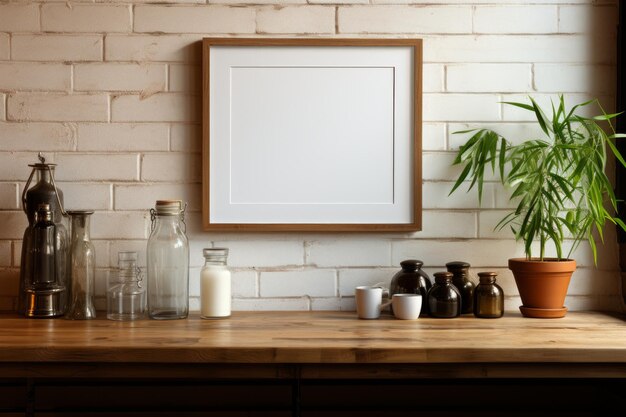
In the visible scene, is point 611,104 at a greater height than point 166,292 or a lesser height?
greater

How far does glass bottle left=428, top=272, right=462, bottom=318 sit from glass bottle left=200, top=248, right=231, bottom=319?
0.62m

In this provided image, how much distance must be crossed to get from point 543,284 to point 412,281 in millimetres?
393

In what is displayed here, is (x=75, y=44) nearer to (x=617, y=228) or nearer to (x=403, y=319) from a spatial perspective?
(x=403, y=319)

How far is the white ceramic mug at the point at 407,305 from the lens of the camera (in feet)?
6.66

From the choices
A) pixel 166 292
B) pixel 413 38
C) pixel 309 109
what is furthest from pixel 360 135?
pixel 166 292

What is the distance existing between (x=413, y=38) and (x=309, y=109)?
412mm

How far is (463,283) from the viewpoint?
83.7 inches

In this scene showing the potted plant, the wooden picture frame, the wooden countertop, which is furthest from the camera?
the wooden picture frame

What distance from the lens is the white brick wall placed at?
86.9 inches

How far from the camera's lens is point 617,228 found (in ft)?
7.34

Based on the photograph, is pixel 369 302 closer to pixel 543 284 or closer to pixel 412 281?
pixel 412 281

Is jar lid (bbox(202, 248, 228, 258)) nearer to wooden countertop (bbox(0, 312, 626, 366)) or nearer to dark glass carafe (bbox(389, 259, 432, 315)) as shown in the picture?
wooden countertop (bbox(0, 312, 626, 366))

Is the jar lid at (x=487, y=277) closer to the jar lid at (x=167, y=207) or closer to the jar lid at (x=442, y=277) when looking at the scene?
the jar lid at (x=442, y=277)
